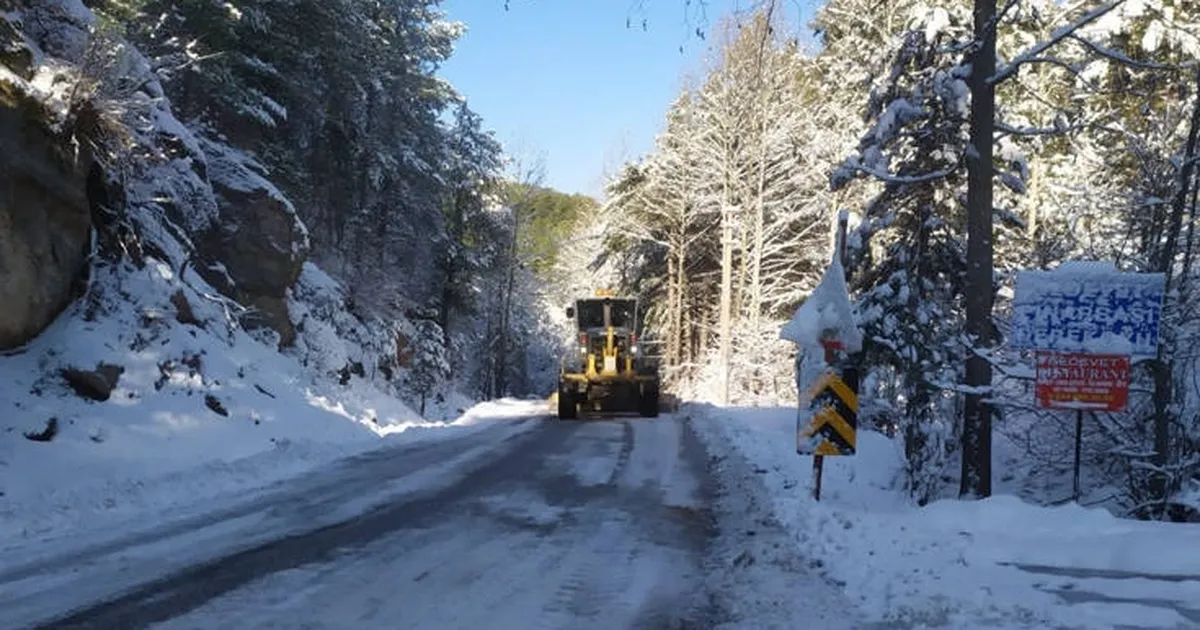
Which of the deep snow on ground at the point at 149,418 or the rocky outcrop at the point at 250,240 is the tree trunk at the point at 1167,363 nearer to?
the deep snow on ground at the point at 149,418

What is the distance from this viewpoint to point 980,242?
10164 mm

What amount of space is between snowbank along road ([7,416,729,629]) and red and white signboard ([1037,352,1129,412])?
343 centimetres

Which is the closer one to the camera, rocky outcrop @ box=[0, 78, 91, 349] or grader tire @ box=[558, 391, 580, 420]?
rocky outcrop @ box=[0, 78, 91, 349]

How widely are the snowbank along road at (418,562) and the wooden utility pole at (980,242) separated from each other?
3.17 metres

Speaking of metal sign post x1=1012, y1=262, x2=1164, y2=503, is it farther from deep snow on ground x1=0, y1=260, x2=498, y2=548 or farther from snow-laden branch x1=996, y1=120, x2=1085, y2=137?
deep snow on ground x1=0, y1=260, x2=498, y2=548

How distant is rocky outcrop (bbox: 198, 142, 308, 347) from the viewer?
19188mm

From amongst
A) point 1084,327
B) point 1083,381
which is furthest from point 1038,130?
point 1083,381

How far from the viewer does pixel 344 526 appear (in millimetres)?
8156

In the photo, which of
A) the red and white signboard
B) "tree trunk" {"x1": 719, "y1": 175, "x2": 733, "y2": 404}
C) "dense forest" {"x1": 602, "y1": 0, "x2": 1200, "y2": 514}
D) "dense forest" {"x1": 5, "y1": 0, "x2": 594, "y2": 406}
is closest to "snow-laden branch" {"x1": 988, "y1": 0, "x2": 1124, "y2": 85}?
"dense forest" {"x1": 602, "y1": 0, "x2": 1200, "y2": 514}

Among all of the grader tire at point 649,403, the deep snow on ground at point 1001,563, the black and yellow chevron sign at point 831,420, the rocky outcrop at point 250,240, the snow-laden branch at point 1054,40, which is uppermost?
the snow-laden branch at point 1054,40

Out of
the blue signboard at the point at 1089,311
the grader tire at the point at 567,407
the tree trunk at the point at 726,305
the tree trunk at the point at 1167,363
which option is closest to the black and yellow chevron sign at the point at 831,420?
the blue signboard at the point at 1089,311

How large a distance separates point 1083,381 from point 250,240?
16.3 m

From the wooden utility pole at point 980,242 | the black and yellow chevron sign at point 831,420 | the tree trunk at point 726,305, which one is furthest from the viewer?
the tree trunk at point 726,305

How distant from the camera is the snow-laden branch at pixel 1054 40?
8578mm
